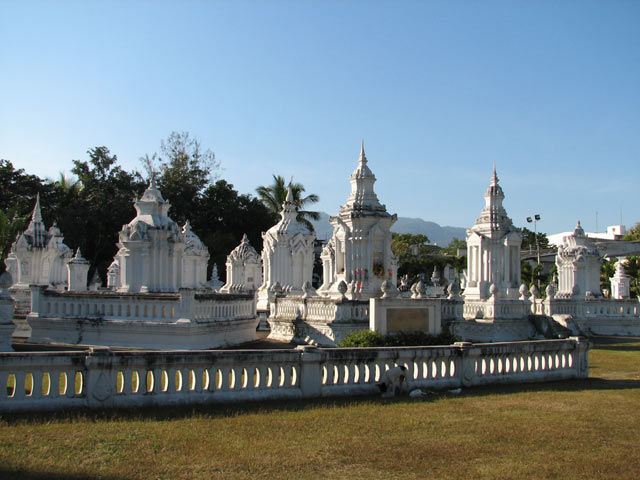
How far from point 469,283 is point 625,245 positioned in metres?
46.9

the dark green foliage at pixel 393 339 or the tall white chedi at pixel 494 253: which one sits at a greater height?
the tall white chedi at pixel 494 253

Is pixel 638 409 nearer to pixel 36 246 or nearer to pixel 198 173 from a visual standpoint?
pixel 36 246

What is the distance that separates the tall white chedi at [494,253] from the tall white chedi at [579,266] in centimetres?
367

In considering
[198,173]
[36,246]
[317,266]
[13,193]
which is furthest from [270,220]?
[36,246]

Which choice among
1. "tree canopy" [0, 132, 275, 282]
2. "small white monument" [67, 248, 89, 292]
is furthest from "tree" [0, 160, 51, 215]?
"small white monument" [67, 248, 89, 292]

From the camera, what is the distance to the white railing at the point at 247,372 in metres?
9.20

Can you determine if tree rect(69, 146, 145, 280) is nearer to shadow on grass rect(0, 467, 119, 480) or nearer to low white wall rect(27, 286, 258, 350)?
low white wall rect(27, 286, 258, 350)

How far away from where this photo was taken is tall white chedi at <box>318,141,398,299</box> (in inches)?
1081

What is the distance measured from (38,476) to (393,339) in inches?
465

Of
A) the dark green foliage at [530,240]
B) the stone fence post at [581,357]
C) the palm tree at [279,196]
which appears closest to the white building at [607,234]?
the dark green foliage at [530,240]

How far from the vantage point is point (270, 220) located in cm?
6106

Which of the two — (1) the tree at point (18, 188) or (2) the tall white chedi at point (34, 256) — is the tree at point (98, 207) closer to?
(1) the tree at point (18, 188)

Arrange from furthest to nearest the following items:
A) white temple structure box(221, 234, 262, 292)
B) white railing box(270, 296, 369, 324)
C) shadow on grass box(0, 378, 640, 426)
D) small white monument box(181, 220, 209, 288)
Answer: white temple structure box(221, 234, 262, 292)
small white monument box(181, 220, 209, 288)
white railing box(270, 296, 369, 324)
shadow on grass box(0, 378, 640, 426)

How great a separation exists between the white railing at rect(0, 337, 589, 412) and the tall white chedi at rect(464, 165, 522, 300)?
19150mm
